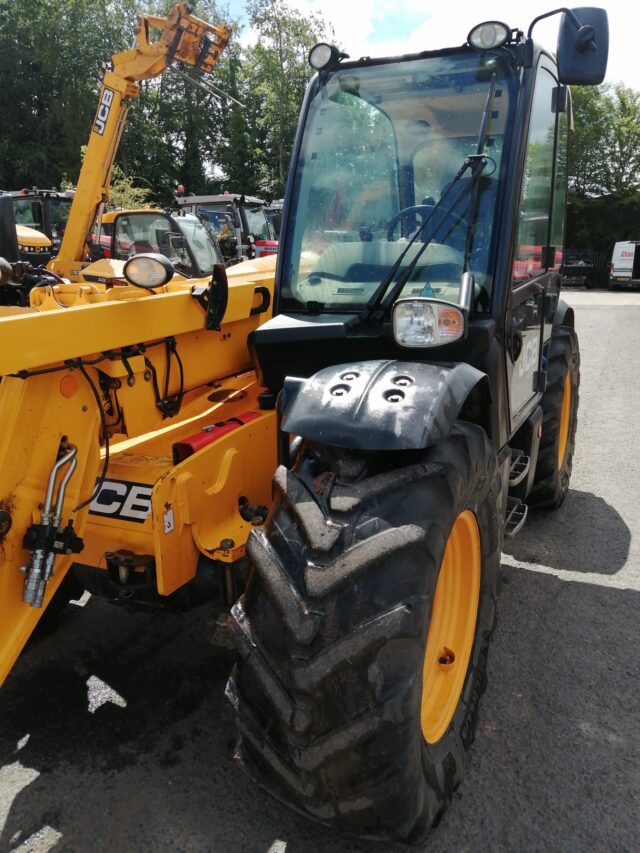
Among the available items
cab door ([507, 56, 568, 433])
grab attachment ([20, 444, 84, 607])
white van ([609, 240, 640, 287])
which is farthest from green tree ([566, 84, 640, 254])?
grab attachment ([20, 444, 84, 607])

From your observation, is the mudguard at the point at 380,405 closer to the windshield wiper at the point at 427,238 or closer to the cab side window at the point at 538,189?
the windshield wiper at the point at 427,238

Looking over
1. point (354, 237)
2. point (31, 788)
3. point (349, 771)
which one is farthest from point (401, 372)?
point (31, 788)

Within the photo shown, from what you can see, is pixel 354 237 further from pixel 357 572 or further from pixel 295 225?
pixel 357 572

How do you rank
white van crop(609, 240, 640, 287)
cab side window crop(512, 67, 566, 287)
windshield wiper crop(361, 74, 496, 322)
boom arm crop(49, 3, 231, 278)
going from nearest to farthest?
windshield wiper crop(361, 74, 496, 322) < cab side window crop(512, 67, 566, 287) < boom arm crop(49, 3, 231, 278) < white van crop(609, 240, 640, 287)

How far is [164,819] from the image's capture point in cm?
213

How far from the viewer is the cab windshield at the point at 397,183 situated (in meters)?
2.50

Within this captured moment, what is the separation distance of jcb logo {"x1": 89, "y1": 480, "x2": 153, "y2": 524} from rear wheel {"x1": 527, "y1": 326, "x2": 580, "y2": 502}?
252cm

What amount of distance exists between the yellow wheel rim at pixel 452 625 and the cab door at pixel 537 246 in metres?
0.84

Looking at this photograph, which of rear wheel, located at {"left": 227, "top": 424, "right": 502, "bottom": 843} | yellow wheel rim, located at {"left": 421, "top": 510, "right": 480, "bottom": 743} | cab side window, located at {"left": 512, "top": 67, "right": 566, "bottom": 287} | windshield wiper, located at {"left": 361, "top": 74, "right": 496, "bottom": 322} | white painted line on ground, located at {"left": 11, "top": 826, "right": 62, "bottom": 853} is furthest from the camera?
cab side window, located at {"left": 512, "top": 67, "right": 566, "bottom": 287}

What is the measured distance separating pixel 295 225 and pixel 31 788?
7.73ft

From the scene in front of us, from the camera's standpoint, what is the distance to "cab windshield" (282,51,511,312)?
2.50 m

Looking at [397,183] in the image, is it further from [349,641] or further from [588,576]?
[588,576]

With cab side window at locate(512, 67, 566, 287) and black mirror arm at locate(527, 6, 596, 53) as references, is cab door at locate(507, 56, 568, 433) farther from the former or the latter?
black mirror arm at locate(527, 6, 596, 53)

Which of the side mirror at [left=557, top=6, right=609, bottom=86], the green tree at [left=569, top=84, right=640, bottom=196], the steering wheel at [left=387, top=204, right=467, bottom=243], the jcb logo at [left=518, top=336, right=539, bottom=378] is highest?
the green tree at [left=569, top=84, right=640, bottom=196]
